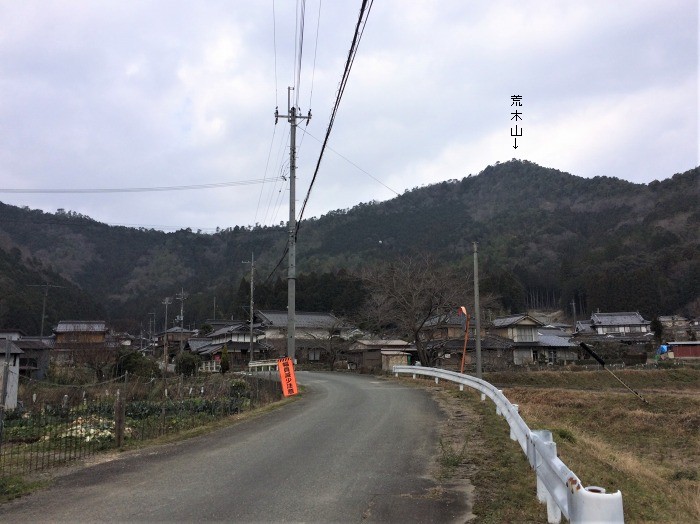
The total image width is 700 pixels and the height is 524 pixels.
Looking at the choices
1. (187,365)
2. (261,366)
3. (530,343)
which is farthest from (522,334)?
(187,365)

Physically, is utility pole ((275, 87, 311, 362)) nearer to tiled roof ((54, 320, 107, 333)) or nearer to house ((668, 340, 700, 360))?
tiled roof ((54, 320, 107, 333))

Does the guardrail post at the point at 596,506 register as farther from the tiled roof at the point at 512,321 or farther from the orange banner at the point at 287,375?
the tiled roof at the point at 512,321


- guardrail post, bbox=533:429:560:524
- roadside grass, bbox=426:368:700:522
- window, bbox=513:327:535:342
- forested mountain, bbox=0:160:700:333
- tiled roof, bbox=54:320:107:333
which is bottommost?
roadside grass, bbox=426:368:700:522

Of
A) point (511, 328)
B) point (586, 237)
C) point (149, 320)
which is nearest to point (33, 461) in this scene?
point (511, 328)

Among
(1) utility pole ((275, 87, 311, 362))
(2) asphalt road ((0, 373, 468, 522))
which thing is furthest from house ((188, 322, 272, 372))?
(2) asphalt road ((0, 373, 468, 522))

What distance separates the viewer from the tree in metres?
31.8

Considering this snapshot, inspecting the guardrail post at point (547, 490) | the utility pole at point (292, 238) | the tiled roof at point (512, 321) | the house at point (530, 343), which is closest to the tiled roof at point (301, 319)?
the tiled roof at point (512, 321)

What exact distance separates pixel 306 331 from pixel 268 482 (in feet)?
182

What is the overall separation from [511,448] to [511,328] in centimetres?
5000

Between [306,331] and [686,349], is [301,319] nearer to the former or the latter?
[306,331]

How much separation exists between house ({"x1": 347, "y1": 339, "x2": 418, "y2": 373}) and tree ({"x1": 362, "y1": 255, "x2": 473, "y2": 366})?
586 cm

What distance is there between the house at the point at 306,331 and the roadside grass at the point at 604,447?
65.5 ft

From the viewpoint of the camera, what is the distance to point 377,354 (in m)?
44.0

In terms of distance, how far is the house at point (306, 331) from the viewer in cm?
5400
